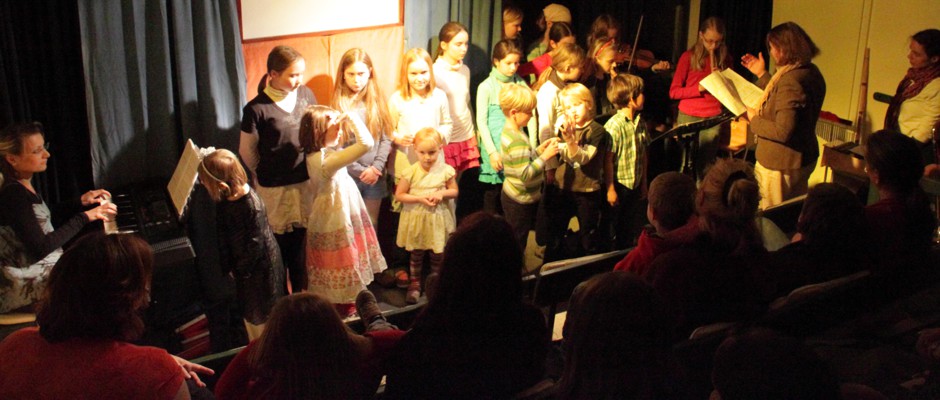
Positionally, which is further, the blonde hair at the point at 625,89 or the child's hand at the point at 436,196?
the blonde hair at the point at 625,89

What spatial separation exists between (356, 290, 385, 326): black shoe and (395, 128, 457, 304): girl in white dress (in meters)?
1.23

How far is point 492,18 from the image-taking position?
4863 mm

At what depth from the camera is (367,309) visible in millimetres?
2479

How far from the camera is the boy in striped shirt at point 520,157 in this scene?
379 centimetres

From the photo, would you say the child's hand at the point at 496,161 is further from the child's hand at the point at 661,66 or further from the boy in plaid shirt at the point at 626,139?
the child's hand at the point at 661,66

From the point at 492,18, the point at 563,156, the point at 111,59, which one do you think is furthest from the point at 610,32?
the point at 111,59

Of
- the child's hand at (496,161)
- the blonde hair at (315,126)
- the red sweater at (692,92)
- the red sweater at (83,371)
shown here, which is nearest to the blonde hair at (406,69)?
the child's hand at (496,161)

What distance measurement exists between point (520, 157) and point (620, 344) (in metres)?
1.98

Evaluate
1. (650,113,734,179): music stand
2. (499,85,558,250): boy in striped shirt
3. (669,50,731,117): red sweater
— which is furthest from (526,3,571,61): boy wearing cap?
(499,85,558,250): boy in striped shirt

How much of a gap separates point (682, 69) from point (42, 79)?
3.65 meters

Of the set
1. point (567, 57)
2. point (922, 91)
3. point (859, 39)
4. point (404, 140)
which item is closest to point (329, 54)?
point (404, 140)

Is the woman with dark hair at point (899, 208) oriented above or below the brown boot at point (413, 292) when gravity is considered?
above

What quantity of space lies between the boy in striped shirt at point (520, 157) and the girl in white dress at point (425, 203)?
0.94ft

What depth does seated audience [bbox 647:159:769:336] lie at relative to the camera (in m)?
2.46
